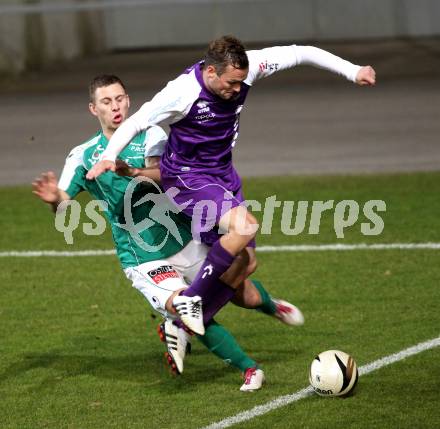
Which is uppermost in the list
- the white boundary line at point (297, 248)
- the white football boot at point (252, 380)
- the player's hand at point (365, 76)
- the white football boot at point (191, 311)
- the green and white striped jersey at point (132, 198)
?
the player's hand at point (365, 76)

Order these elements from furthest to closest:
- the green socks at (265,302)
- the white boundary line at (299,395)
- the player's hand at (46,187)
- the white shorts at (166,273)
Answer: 1. the green socks at (265,302)
2. the white shorts at (166,273)
3. the player's hand at (46,187)
4. the white boundary line at (299,395)

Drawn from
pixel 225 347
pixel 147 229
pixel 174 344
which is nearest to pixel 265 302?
pixel 225 347

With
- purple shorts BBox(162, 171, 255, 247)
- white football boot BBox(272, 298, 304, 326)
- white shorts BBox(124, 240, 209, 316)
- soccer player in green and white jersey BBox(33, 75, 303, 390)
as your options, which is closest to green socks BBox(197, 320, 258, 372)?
soccer player in green and white jersey BBox(33, 75, 303, 390)

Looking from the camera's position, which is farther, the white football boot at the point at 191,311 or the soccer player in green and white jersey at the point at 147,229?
the soccer player in green and white jersey at the point at 147,229

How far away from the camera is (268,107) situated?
21734mm

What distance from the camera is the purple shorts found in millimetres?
7594

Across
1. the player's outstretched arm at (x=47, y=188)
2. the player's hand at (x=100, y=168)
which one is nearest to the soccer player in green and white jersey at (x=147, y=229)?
the player's outstretched arm at (x=47, y=188)

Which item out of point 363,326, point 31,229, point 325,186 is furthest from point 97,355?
point 325,186

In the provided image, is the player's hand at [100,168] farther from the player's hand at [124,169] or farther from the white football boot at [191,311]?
the white football boot at [191,311]

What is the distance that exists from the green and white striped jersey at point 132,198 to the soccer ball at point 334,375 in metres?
1.40

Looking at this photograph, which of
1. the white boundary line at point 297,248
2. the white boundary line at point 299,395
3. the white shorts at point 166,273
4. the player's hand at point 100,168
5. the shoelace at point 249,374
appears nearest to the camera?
the player's hand at point 100,168

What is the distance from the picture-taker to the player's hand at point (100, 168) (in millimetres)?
6906

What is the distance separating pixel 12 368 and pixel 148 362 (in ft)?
3.30

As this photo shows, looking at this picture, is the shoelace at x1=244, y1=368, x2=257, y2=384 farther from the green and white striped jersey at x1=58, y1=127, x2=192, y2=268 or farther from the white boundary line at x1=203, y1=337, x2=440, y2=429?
the green and white striped jersey at x1=58, y1=127, x2=192, y2=268
